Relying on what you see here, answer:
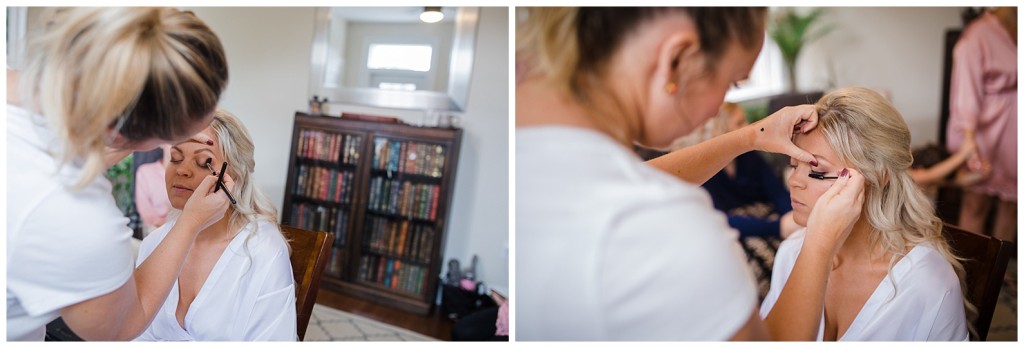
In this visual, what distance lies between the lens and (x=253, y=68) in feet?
4.52

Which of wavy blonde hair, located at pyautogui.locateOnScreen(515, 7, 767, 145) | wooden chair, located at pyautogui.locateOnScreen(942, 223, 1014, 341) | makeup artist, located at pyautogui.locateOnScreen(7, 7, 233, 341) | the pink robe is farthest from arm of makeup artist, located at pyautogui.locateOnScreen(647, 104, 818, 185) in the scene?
makeup artist, located at pyautogui.locateOnScreen(7, 7, 233, 341)

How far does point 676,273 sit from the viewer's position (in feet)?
3.33

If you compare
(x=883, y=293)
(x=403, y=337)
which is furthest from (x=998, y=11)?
(x=403, y=337)

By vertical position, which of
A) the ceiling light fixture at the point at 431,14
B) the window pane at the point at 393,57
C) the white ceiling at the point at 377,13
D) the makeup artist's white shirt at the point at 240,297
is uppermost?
the ceiling light fixture at the point at 431,14

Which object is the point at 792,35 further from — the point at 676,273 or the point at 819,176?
the point at 676,273

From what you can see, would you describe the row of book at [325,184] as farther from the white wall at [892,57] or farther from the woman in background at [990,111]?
the white wall at [892,57]

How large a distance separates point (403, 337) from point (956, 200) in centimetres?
180

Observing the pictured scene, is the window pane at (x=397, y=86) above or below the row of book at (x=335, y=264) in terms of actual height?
above

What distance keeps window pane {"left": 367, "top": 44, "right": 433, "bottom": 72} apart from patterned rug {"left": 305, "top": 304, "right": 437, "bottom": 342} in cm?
65

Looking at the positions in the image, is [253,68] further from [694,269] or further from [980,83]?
[980,83]

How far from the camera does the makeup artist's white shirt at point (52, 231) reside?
3.69 ft

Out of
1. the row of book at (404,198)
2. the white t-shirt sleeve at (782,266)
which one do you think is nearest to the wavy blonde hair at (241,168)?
the row of book at (404,198)

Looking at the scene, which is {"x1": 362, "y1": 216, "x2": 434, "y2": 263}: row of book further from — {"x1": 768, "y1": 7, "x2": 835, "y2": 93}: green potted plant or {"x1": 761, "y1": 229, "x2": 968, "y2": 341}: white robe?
{"x1": 768, "y1": 7, "x2": 835, "y2": 93}: green potted plant

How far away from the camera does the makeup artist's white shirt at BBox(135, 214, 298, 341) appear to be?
1.29 metres
